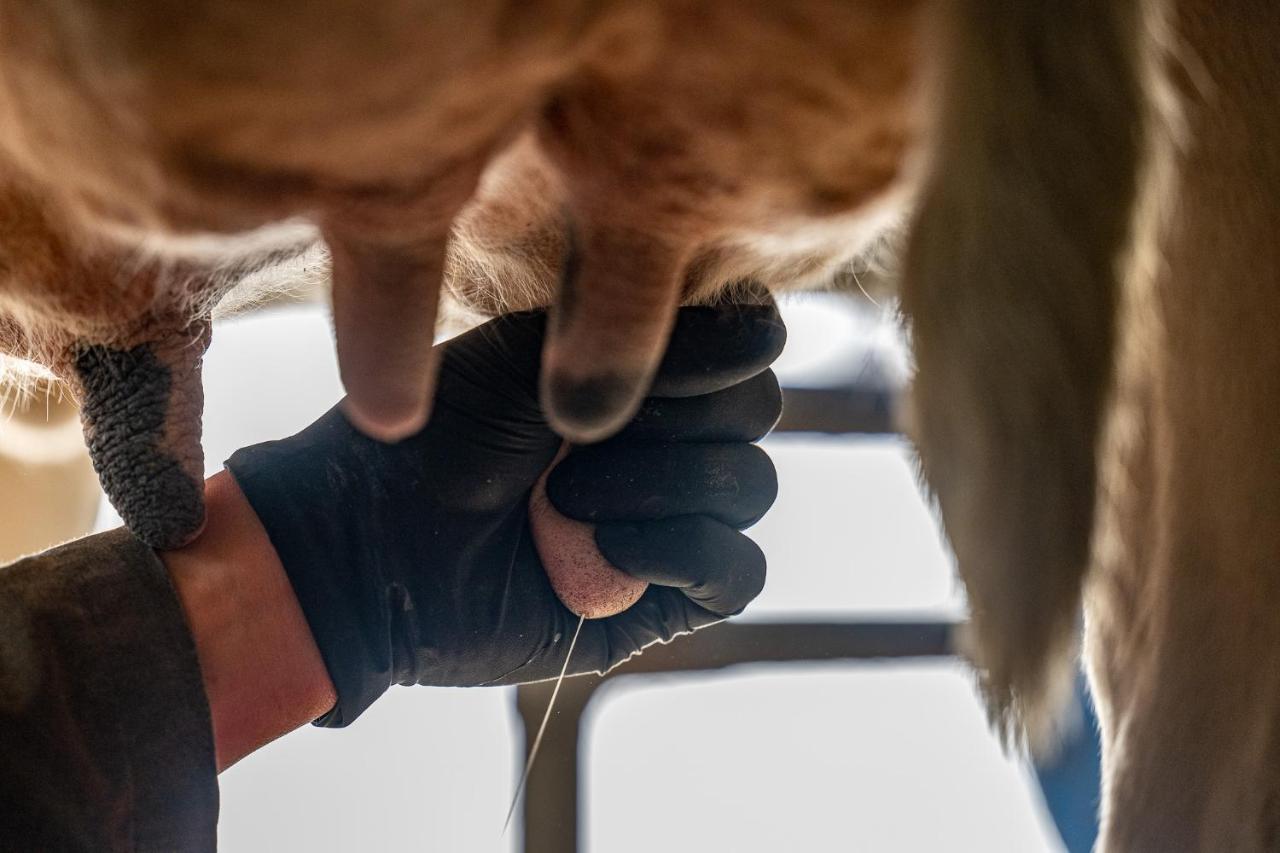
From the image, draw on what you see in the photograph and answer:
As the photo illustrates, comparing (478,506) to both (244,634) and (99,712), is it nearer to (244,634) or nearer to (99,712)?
(244,634)

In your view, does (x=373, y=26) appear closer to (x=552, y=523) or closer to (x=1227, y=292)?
(x=1227, y=292)

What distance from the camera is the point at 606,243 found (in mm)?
494

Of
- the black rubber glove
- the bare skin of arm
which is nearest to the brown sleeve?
the bare skin of arm

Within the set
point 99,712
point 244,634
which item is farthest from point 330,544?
point 99,712

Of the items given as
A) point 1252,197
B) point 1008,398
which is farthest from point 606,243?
point 1252,197

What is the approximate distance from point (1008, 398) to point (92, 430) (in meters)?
0.69

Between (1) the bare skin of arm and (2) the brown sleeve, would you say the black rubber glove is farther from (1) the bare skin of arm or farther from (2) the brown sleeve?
(2) the brown sleeve

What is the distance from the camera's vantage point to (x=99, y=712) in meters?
0.70

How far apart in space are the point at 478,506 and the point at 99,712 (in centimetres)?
35

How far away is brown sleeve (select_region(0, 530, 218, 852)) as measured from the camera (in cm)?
66

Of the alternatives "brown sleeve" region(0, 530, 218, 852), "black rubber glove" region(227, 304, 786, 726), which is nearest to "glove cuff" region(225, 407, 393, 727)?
"black rubber glove" region(227, 304, 786, 726)

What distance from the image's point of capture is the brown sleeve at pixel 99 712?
0.66m

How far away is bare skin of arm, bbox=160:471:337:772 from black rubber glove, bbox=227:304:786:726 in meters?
0.02

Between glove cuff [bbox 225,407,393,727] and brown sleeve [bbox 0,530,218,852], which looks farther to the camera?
glove cuff [bbox 225,407,393,727]
